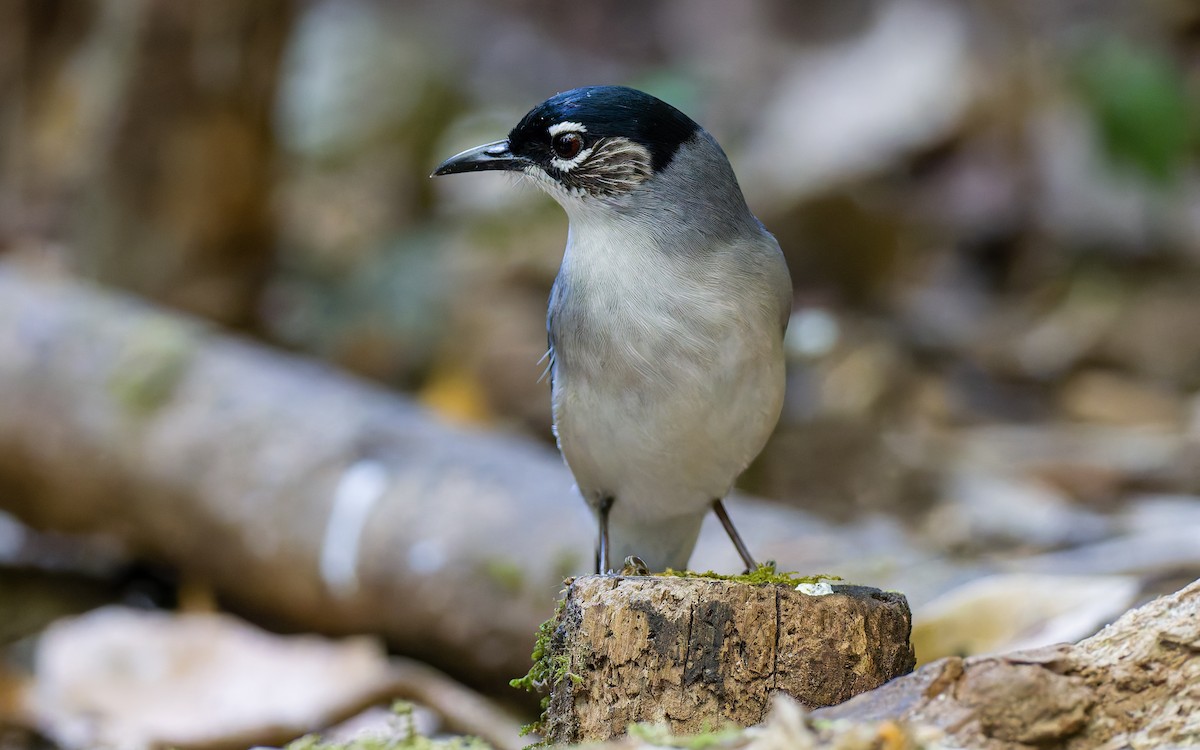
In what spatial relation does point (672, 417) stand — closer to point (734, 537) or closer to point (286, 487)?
point (734, 537)

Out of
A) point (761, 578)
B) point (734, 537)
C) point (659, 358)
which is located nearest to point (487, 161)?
point (659, 358)

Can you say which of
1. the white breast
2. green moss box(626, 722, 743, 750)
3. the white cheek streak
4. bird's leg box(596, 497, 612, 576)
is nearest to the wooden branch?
bird's leg box(596, 497, 612, 576)

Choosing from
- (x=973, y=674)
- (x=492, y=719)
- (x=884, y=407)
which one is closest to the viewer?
(x=973, y=674)

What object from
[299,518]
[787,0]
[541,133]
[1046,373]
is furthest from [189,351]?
[787,0]

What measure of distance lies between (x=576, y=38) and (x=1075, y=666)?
17853 millimetres

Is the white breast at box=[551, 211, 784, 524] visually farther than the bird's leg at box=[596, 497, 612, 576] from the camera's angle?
No

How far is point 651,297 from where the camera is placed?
3.68m

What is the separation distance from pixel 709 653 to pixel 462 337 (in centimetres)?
822

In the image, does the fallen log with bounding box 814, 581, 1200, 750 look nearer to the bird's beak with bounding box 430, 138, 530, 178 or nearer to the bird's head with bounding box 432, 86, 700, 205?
the bird's head with bounding box 432, 86, 700, 205

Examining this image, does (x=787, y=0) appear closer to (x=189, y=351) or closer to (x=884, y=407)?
(x=884, y=407)

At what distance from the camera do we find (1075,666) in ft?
8.43

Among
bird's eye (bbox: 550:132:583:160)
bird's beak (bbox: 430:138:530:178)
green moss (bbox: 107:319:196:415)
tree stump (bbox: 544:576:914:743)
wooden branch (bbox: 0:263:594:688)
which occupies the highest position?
green moss (bbox: 107:319:196:415)

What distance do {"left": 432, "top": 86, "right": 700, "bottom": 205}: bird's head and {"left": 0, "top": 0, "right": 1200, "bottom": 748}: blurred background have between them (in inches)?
85.1

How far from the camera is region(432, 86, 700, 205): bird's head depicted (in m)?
3.79
